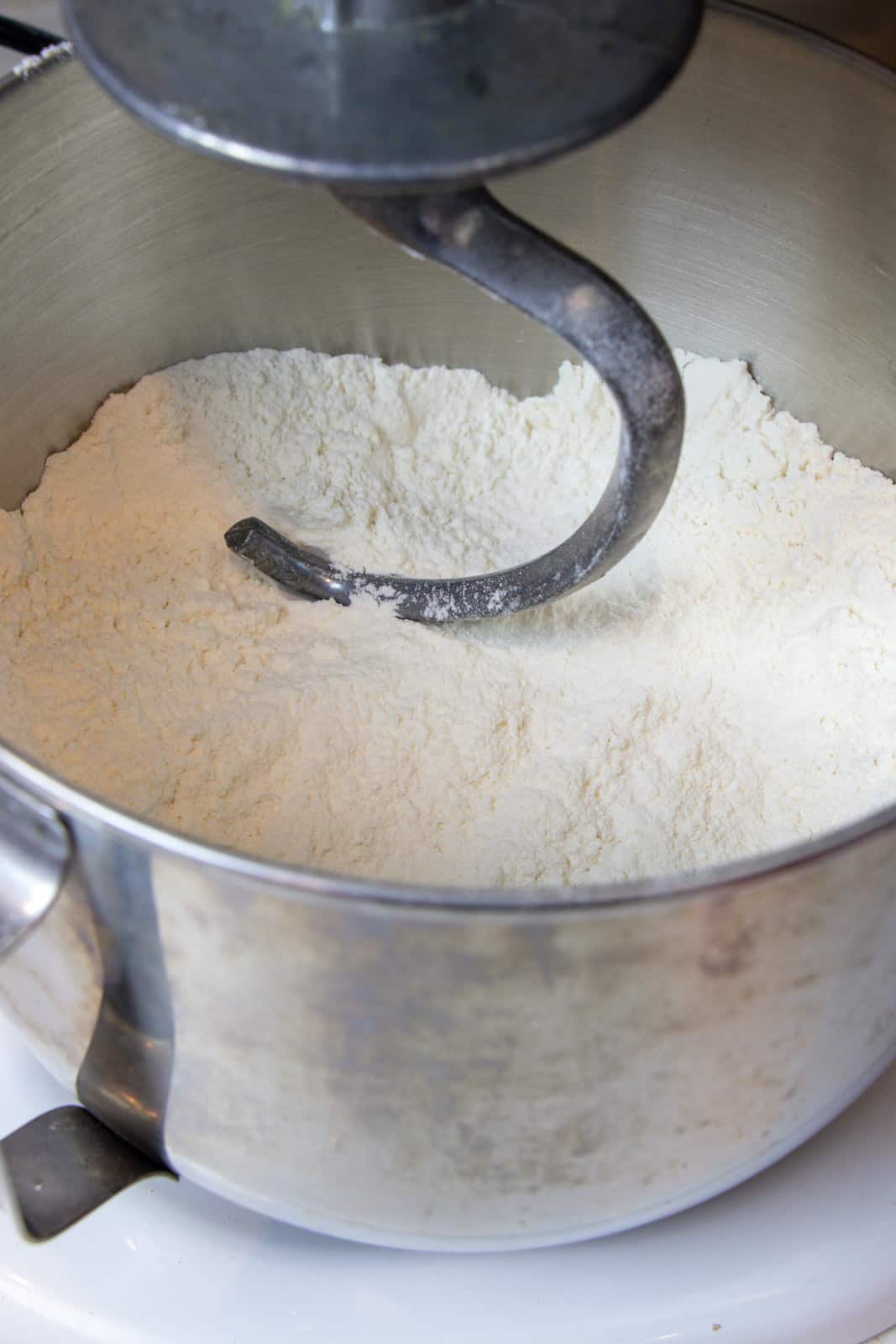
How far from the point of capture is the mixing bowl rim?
31 centimetres

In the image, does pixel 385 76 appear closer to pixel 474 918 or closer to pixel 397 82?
pixel 397 82

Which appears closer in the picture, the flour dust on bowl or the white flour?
the flour dust on bowl

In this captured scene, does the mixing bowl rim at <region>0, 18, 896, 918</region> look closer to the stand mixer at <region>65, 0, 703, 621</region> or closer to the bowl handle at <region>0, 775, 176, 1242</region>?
the bowl handle at <region>0, 775, 176, 1242</region>

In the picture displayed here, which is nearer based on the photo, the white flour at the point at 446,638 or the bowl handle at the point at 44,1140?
the bowl handle at the point at 44,1140

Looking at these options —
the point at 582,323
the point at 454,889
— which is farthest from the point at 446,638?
the point at 454,889

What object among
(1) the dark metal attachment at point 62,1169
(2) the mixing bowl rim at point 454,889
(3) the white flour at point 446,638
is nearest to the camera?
(2) the mixing bowl rim at point 454,889

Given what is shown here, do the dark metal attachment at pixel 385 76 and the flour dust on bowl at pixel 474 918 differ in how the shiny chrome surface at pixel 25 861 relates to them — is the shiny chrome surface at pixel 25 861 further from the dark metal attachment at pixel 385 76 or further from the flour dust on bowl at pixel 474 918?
the dark metal attachment at pixel 385 76

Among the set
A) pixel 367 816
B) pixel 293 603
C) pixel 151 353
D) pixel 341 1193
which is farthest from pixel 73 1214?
pixel 151 353

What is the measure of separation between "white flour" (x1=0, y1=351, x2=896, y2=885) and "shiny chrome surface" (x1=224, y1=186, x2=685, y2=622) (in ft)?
0.23

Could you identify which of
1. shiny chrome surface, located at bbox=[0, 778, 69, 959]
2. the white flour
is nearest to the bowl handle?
shiny chrome surface, located at bbox=[0, 778, 69, 959]

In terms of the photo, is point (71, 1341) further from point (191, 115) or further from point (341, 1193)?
point (191, 115)

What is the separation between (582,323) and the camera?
443 mm

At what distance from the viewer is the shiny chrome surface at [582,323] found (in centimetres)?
42

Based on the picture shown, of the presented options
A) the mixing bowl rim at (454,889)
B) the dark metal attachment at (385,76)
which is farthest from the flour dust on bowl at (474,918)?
the dark metal attachment at (385,76)
